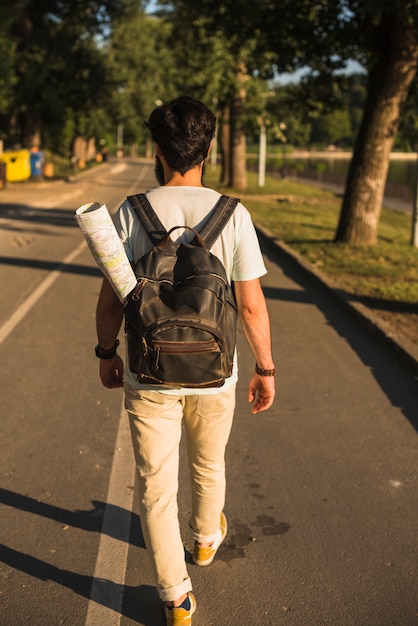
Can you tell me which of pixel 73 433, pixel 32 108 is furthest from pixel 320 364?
pixel 32 108

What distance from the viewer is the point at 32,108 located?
42344 mm

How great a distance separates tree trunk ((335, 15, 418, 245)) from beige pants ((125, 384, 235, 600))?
1214 cm

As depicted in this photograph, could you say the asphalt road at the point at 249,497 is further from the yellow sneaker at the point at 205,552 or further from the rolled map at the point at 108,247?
the rolled map at the point at 108,247

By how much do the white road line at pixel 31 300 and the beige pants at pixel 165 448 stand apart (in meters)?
5.09

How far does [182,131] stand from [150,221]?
34cm

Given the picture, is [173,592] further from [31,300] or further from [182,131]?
[31,300]

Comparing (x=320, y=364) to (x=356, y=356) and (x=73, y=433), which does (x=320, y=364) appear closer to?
(x=356, y=356)

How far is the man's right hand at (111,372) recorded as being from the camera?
3318mm

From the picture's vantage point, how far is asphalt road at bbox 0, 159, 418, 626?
3.43m

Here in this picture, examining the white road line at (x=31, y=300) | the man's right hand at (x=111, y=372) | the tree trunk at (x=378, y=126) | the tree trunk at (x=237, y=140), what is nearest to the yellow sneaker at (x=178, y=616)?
the man's right hand at (x=111, y=372)

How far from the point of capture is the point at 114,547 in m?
3.87

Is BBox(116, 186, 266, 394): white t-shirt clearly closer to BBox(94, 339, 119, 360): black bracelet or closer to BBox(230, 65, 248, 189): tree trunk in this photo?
BBox(94, 339, 119, 360): black bracelet

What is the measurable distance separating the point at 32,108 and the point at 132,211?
41.6 m

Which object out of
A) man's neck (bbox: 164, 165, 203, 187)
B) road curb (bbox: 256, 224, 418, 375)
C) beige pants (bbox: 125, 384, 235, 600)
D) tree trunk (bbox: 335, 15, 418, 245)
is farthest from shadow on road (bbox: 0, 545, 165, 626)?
tree trunk (bbox: 335, 15, 418, 245)
